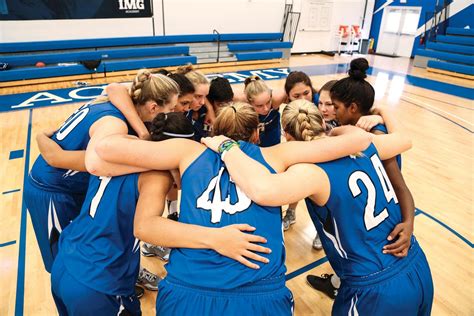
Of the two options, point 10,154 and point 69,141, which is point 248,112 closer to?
point 69,141

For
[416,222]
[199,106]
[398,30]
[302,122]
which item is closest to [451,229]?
[416,222]

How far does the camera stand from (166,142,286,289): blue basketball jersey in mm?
1343

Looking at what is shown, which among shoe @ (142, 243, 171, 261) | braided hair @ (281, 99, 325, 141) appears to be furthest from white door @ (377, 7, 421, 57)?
braided hair @ (281, 99, 325, 141)

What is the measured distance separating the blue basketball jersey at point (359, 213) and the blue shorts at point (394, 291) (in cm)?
5

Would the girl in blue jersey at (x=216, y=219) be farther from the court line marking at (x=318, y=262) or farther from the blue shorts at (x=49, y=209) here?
the court line marking at (x=318, y=262)

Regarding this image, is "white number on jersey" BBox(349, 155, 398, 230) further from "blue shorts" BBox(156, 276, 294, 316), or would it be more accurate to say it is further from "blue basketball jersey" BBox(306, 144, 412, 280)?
"blue shorts" BBox(156, 276, 294, 316)

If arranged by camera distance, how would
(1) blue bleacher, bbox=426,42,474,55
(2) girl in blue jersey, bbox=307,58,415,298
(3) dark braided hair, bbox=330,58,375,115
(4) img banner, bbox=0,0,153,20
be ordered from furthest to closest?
1. (1) blue bleacher, bbox=426,42,474,55
2. (4) img banner, bbox=0,0,153,20
3. (3) dark braided hair, bbox=330,58,375,115
4. (2) girl in blue jersey, bbox=307,58,415,298

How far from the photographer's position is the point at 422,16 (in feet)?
50.6

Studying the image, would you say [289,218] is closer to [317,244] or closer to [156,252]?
[317,244]

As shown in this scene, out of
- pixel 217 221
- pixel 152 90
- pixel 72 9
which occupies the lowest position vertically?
pixel 217 221

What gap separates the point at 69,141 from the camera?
204 cm

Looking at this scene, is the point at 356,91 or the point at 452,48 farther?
the point at 452,48

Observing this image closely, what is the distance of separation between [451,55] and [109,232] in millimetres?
13682

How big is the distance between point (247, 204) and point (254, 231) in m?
0.12
